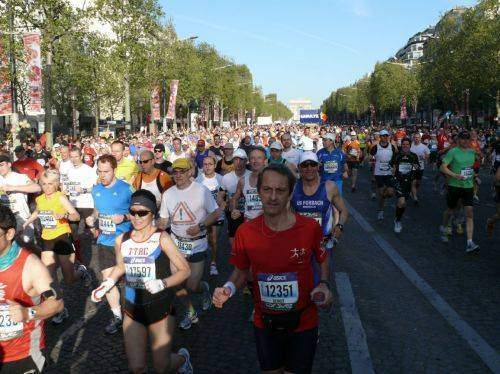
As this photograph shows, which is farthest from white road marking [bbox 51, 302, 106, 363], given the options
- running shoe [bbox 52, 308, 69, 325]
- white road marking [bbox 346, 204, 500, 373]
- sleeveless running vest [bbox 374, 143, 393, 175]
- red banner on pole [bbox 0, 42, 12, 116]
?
red banner on pole [bbox 0, 42, 12, 116]

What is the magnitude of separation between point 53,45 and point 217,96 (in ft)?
156

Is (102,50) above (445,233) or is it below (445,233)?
above

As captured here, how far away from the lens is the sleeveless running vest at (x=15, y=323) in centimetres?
313

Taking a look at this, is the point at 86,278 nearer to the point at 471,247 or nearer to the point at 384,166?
the point at 471,247

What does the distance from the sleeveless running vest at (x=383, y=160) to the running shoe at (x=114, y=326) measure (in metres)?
8.33

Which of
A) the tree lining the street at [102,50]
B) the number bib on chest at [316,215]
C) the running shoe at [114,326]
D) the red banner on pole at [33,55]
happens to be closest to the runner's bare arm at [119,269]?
the running shoe at [114,326]

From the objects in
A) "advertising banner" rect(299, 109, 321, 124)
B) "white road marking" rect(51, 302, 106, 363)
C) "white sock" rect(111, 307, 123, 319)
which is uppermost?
"advertising banner" rect(299, 109, 321, 124)

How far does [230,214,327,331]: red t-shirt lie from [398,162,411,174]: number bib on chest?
27.9 feet

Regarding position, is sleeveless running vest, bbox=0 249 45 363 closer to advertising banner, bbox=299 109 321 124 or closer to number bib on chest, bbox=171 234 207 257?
number bib on chest, bbox=171 234 207 257

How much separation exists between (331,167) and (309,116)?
4330 cm

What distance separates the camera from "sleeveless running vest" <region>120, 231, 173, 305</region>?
3955mm

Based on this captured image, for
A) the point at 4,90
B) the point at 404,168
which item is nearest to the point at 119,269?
the point at 404,168

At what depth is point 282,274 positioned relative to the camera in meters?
3.20

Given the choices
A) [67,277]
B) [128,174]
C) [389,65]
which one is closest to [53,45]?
[128,174]
